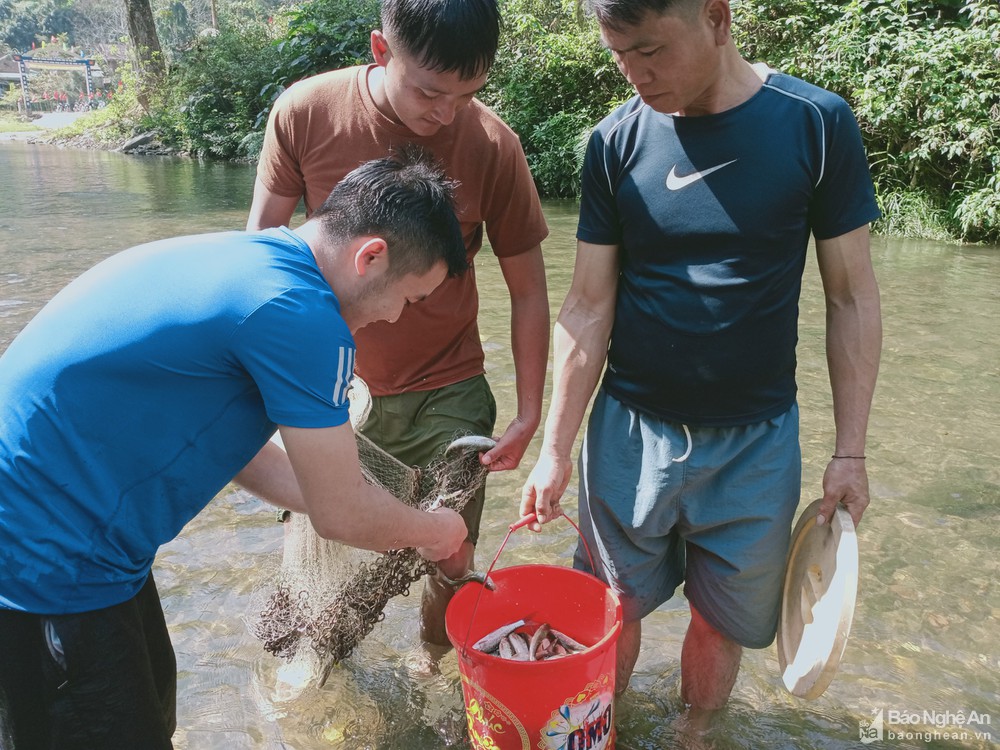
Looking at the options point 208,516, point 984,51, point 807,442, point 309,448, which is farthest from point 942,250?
point 309,448

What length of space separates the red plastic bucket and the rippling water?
1.77 ft

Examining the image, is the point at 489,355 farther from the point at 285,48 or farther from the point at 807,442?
the point at 285,48

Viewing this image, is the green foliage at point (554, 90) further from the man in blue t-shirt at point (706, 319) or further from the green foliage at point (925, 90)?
the man in blue t-shirt at point (706, 319)

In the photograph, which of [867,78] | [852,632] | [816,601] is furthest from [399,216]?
[867,78]

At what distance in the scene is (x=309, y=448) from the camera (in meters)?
1.63

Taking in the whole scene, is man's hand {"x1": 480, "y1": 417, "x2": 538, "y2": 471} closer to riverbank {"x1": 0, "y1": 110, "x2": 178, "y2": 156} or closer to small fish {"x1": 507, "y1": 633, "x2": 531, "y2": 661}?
small fish {"x1": 507, "y1": 633, "x2": 531, "y2": 661}

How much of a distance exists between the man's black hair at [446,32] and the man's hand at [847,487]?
1.37m

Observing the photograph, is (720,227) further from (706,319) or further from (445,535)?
(445,535)

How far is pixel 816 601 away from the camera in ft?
7.08

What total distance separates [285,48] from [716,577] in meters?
20.2

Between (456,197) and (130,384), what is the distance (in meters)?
1.21

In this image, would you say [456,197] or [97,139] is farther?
[97,139]

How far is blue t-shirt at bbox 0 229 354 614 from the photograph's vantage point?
157 cm

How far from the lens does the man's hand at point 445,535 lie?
80.7 inches
